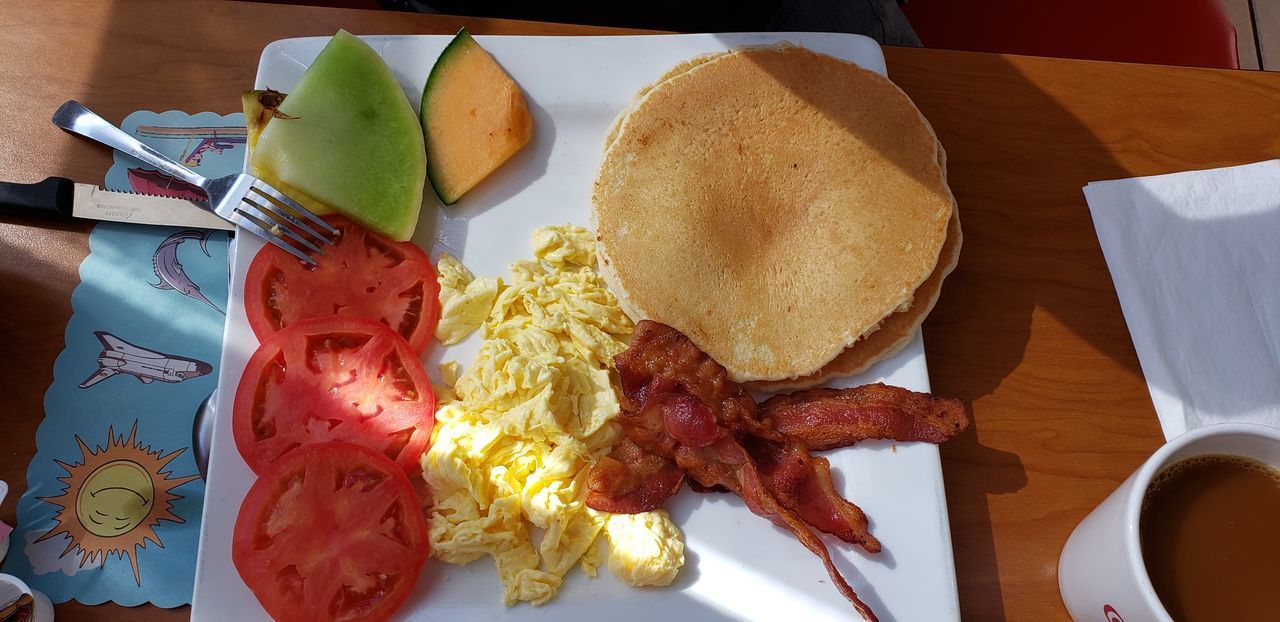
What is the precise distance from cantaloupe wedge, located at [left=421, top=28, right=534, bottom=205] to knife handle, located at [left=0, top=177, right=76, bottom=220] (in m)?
0.85

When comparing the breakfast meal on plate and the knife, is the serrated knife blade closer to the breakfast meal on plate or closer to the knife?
the knife

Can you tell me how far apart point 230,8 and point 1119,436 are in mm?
2381

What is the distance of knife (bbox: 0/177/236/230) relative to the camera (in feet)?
5.66

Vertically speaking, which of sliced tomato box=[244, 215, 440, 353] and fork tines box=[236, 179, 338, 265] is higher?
fork tines box=[236, 179, 338, 265]

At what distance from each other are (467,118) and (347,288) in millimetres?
483

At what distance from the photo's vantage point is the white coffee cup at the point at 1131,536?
1.25 m

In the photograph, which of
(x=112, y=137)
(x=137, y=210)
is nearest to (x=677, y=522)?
(x=137, y=210)

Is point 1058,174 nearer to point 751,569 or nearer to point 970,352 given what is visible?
point 970,352

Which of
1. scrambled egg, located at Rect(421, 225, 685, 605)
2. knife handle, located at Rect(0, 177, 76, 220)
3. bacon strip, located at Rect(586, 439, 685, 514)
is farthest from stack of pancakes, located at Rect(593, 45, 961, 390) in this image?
knife handle, located at Rect(0, 177, 76, 220)

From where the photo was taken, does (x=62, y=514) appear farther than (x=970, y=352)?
No

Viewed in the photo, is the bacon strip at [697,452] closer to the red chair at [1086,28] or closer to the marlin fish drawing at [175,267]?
the marlin fish drawing at [175,267]

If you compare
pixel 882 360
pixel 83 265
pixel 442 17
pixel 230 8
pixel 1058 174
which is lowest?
pixel 882 360

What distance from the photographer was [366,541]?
1377mm

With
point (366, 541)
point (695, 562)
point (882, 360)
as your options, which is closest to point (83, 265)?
point (366, 541)
